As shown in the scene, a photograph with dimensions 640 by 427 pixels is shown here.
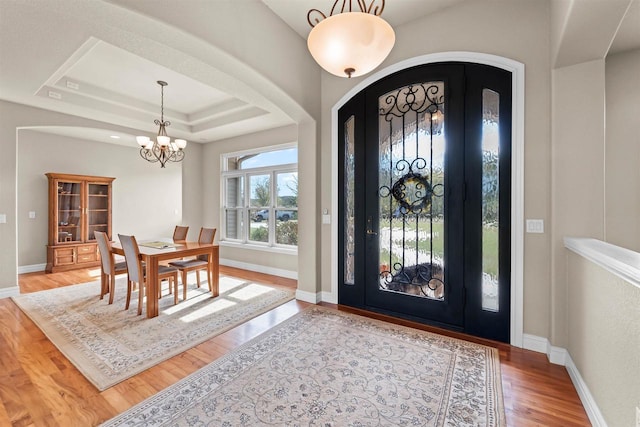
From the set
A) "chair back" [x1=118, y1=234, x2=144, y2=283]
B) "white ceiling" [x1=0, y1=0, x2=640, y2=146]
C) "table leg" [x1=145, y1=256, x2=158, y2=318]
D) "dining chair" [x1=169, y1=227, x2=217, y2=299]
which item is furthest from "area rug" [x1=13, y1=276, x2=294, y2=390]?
"white ceiling" [x1=0, y1=0, x2=640, y2=146]

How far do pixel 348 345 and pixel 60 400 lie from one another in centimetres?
207

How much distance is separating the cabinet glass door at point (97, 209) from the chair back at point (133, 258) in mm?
3437

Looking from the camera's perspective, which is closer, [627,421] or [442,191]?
[627,421]

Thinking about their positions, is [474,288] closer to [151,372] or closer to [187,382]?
[187,382]

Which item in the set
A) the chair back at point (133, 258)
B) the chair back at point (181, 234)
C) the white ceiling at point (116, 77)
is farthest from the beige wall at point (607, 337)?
the chair back at point (181, 234)

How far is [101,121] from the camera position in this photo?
485cm

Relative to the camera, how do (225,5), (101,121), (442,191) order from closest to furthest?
1. (225,5)
2. (442,191)
3. (101,121)

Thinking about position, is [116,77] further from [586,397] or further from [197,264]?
[586,397]

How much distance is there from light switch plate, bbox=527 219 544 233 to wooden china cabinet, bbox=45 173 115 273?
23.7 ft

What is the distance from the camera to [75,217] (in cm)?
570

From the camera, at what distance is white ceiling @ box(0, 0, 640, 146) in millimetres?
2361

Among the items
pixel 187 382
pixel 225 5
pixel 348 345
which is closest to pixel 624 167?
pixel 348 345

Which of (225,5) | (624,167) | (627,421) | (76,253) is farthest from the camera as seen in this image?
(76,253)

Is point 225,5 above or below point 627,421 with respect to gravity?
above
